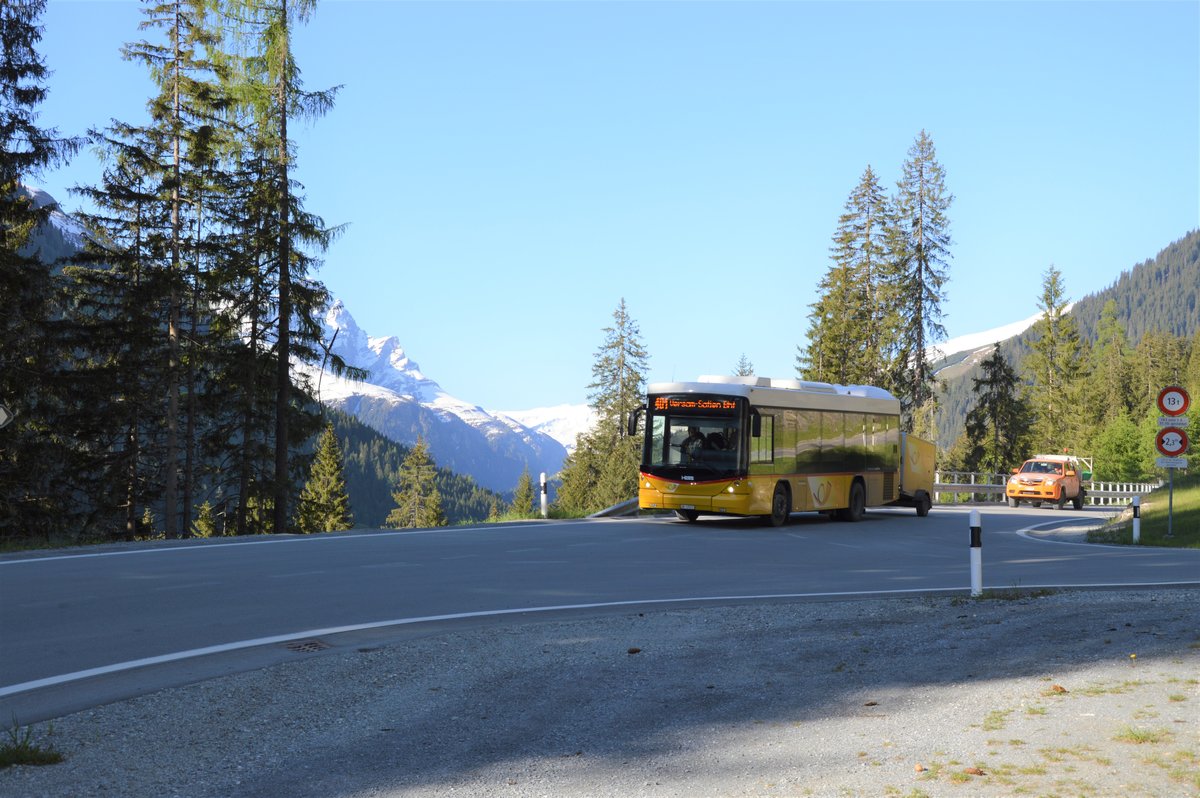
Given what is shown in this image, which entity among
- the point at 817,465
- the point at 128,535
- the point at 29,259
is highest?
the point at 29,259

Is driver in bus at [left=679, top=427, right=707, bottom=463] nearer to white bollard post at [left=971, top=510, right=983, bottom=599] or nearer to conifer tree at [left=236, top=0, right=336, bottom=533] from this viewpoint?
white bollard post at [left=971, top=510, right=983, bottom=599]

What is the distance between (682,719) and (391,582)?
7.45 m

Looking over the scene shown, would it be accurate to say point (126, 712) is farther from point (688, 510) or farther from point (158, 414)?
point (158, 414)

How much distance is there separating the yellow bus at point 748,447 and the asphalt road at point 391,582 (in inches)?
35.4

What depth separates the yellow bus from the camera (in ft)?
77.4

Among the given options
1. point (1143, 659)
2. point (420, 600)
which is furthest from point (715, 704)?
point (420, 600)

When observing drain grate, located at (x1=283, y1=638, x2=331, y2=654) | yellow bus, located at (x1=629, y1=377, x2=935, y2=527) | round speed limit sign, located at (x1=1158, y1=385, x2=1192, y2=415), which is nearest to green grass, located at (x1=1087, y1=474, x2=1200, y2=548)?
round speed limit sign, located at (x1=1158, y1=385, x2=1192, y2=415)

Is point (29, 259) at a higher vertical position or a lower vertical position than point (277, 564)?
higher

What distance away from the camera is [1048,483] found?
A: 43688 millimetres

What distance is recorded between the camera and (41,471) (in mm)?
29688

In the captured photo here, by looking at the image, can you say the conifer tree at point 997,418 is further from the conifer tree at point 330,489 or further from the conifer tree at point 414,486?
the conifer tree at point 414,486

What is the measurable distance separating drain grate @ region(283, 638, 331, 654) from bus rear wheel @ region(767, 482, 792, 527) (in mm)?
15630

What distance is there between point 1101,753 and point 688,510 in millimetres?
19588

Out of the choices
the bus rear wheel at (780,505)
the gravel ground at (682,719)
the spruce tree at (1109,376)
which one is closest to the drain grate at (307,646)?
the gravel ground at (682,719)
